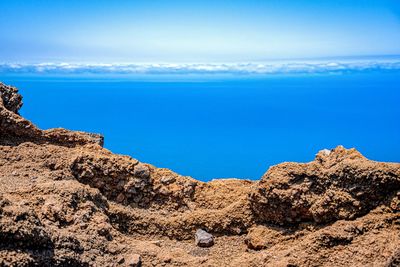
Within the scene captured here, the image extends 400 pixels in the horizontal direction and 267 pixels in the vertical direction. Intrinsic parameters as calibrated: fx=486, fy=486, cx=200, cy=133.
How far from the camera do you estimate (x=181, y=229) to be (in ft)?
18.8

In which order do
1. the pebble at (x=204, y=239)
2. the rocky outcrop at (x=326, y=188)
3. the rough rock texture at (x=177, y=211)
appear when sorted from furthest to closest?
the pebble at (x=204, y=239), the rocky outcrop at (x=326, y=188), the rough rock texture at (x=177, y=211)

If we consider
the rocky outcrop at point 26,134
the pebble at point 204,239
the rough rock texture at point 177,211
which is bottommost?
the pebble at point 204,239

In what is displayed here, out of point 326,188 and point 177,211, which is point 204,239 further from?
point 326,188

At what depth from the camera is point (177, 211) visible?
601cm

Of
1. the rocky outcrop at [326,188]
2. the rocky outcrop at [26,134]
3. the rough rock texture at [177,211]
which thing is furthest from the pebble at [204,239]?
the rocky outcrop at [26,134]

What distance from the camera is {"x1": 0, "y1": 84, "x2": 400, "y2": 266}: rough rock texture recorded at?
4387mm

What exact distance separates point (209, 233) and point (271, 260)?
1.04 m

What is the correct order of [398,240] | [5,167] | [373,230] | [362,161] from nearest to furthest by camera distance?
[398,240] → [373,230] → [362,161] → [5,167]

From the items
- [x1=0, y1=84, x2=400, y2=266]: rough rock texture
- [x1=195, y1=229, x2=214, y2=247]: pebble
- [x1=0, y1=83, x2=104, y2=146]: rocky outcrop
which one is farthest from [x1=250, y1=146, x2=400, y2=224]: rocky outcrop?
[x1=0, y1=83, x2=104, y2=146]: rocky outcrop

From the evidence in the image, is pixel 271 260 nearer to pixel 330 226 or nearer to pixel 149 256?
pixel 330 226

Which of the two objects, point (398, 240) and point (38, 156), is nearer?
point (398, 240)

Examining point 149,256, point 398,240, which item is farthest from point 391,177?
point 149,256

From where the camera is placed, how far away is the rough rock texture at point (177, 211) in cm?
439

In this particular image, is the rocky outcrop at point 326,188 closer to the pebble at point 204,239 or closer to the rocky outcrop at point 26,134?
the pebble at point 204,239
